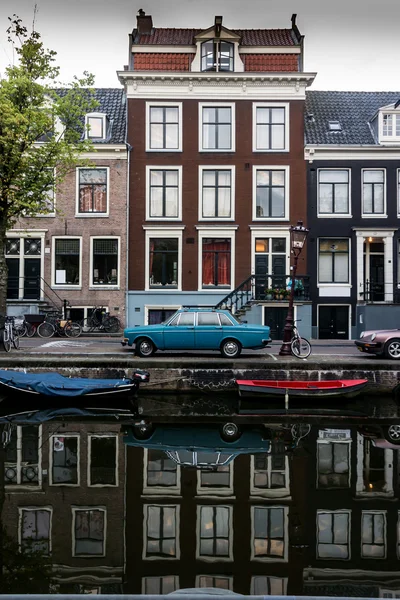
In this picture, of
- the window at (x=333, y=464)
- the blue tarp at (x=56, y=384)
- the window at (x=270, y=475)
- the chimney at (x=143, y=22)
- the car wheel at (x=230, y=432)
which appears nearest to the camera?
the window at (x=270, y=475)

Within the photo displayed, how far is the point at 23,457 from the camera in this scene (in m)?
10.4

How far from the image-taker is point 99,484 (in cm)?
908

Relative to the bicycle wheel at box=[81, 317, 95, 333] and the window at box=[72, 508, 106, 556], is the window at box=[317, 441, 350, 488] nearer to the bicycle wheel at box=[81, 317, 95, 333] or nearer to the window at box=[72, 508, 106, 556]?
the window at box=[72, 508, 106, 556]

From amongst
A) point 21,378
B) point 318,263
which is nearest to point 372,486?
point 21,378

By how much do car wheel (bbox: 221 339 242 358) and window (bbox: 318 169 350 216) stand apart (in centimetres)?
1283

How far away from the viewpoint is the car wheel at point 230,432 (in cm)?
1202

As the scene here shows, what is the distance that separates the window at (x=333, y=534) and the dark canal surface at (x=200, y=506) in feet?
0.08

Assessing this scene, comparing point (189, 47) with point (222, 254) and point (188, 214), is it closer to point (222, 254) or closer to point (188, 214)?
point (188, 214)

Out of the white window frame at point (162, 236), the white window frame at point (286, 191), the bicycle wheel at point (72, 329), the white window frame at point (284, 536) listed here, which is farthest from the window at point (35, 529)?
the white window frame at point (286, 191)

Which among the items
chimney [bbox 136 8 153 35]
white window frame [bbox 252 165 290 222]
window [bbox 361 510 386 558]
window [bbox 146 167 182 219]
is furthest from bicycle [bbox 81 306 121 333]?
window [bbox 361 510 386 558]

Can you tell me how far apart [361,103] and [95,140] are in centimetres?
1568

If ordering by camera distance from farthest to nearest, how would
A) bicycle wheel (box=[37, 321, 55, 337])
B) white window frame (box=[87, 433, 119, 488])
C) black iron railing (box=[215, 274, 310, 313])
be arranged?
black iron railing (box=[215, 274, 310, 313])
bicycle wheel (box=[37, 321, 55, 337])
white window frame (box=[87, 433, 119, 488])

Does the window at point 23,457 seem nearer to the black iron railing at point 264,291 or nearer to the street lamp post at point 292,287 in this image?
the street lamp post at point 292,287

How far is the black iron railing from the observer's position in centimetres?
2633
